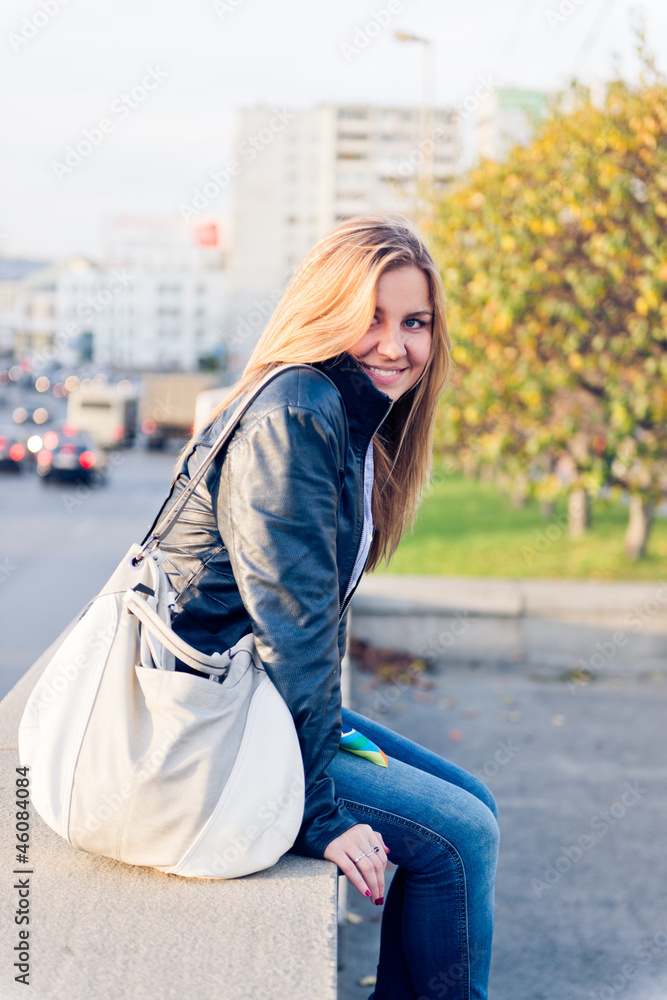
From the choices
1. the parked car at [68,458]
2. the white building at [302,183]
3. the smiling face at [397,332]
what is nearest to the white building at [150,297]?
the white building at [302,183]

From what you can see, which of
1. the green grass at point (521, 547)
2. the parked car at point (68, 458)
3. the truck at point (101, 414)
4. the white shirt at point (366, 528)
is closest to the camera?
the white shirt at point (366, 528)

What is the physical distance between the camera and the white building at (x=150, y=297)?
426 feet

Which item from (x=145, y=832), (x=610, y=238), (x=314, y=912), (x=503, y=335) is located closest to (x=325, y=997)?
(x=314, y=912)

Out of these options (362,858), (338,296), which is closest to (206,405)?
(338,296)

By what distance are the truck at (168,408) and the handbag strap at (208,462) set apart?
136ft

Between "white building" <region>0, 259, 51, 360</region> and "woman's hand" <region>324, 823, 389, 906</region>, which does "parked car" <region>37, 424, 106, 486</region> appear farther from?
"white building" <region>0, 259, 51, 360</region>

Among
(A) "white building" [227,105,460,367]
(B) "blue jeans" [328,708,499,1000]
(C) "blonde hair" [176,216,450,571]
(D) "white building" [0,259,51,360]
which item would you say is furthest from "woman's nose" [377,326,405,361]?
(D) "white building" [0,259,51,360]

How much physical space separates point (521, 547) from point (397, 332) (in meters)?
8.12

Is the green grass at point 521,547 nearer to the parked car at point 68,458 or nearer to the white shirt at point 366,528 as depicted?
the white shirt at point 366,528

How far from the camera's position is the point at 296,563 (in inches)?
77.1

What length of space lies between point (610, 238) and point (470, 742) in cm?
368

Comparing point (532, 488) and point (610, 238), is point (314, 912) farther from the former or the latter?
point (532, 488)

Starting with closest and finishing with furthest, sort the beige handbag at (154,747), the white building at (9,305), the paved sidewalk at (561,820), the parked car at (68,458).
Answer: the beige handbag at (154,747) → the paved sidewalk at (561,820) → the parked car at (68,458) → the white building at (9,305)

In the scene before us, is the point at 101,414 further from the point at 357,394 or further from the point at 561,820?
the point at 357,394
